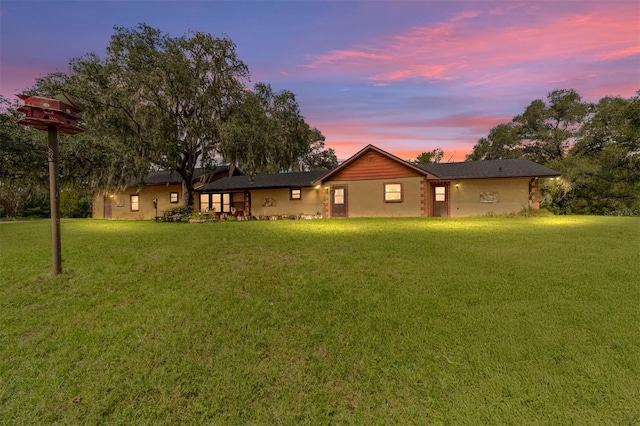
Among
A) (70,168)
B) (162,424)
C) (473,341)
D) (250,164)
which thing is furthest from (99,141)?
(473,341)

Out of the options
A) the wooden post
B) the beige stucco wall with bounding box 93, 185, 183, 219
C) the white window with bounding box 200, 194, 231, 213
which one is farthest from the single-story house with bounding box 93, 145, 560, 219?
the wooden post

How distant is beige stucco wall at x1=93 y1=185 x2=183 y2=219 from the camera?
27094 millimetres

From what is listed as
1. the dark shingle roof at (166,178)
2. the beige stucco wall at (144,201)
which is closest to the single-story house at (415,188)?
the dark shingle roof at (166,178)

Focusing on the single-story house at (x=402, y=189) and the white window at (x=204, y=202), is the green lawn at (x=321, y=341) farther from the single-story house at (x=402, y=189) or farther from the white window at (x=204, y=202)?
the white window at (x=204, y=202)

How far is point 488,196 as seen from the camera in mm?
20734

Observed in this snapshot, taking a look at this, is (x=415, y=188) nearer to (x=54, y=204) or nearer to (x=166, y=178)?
(x=54, y=204)

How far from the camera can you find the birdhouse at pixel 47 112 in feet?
21.9

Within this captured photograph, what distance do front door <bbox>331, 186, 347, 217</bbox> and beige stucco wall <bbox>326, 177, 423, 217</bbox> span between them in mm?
297

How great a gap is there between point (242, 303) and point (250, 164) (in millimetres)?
18003

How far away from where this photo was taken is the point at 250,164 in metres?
22.4

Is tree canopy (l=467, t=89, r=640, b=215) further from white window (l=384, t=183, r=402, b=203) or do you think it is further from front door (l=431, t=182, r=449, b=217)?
white window (l=384, t=183, r=402, b=203)

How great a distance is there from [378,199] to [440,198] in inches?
Answer: 182

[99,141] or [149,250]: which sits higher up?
[99,141]

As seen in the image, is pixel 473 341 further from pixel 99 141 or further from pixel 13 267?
pixel 99 141
